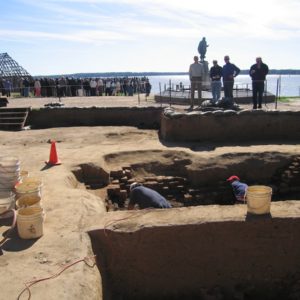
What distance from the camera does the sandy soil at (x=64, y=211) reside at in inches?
183

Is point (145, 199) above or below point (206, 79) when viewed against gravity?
below

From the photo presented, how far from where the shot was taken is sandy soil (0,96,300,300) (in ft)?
15.2

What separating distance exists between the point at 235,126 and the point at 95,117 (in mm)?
6100

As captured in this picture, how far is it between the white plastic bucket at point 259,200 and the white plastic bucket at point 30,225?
2.83 metres

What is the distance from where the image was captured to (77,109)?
1672 centimetres

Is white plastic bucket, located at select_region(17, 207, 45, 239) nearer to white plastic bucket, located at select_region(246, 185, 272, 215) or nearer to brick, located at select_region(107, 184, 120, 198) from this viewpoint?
white plastic bucket, located at select_region(246, 185, 272, 215)

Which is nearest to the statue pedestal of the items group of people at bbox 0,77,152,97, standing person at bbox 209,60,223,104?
group of people at bbox 0,77,152,97

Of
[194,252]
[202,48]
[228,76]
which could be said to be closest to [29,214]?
[194,252]

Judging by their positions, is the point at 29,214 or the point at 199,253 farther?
the point at 199,253

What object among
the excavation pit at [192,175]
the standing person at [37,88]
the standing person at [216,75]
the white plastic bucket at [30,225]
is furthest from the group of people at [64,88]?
the white plastic bucket at [30,225]

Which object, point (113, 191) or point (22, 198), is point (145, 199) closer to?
point (22, 198)

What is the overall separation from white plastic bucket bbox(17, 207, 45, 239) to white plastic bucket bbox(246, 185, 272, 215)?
2.83 m

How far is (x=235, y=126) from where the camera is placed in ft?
40.6

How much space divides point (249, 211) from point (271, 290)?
3.95 ft
